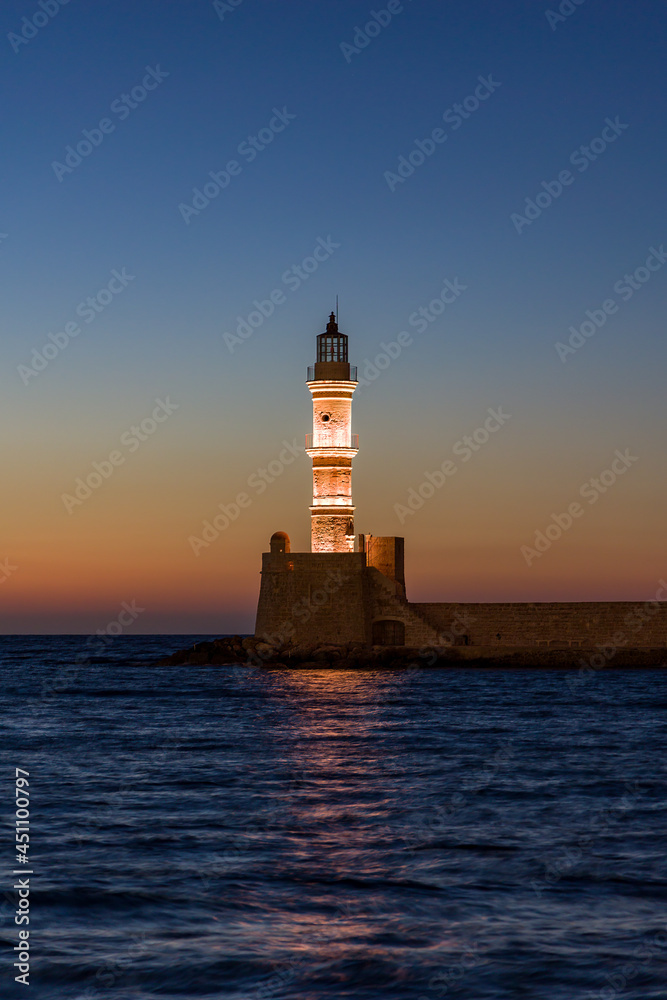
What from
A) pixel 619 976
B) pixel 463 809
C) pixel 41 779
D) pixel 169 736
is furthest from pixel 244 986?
pixel 169 736

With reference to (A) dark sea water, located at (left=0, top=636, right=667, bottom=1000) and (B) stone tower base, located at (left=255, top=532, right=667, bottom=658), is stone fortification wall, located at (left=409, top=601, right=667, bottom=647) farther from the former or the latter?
(A) dark sea water, located at (left=0, top=636, right=667, bottom=1000)

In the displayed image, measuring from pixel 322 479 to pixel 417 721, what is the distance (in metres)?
14.4

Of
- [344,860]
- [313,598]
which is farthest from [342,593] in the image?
[344,860]

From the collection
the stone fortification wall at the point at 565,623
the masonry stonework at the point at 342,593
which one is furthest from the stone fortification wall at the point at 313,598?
the stone fortification wall at the point at 565,623

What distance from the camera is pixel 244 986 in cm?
771

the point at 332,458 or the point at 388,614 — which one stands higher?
the point at 332,458

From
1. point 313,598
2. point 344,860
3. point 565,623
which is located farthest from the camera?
point 313,598

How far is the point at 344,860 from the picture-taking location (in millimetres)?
11242

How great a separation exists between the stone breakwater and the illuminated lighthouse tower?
129 inches

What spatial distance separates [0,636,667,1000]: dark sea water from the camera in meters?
7.96

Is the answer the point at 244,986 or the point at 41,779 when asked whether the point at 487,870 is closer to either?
the point at 244,986

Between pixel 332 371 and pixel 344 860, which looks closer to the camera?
pixel 344 860

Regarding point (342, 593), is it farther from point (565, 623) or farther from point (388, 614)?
point (565, 623)

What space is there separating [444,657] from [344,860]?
26197mm
